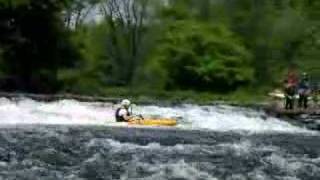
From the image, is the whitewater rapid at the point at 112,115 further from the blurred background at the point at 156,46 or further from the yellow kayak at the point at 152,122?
the blurred background at the point at 156,46

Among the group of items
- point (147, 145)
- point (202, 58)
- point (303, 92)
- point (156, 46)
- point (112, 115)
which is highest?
point (156, 46)

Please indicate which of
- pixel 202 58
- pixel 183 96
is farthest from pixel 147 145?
pixel 202 58

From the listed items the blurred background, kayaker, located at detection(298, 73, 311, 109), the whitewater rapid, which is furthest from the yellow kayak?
the blurred background

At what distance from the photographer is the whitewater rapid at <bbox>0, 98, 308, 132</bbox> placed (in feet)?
90.9

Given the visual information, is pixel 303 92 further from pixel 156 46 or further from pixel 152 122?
pixel 156 46

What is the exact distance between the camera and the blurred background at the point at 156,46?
4134 cm

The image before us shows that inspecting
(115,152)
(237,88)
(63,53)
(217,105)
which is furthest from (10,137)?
(237,88)

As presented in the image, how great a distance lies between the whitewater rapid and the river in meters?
0.04

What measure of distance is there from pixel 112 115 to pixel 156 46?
1942cm

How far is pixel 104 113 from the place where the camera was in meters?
30.7

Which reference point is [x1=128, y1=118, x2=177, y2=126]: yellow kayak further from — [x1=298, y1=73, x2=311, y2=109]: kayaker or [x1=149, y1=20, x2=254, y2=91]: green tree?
[x1=149, y1=20, x2=254, y2=91]: green tree

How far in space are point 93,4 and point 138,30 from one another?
446 centimetres

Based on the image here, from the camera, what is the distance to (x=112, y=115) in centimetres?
3031

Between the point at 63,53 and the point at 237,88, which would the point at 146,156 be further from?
the point at 237,88
